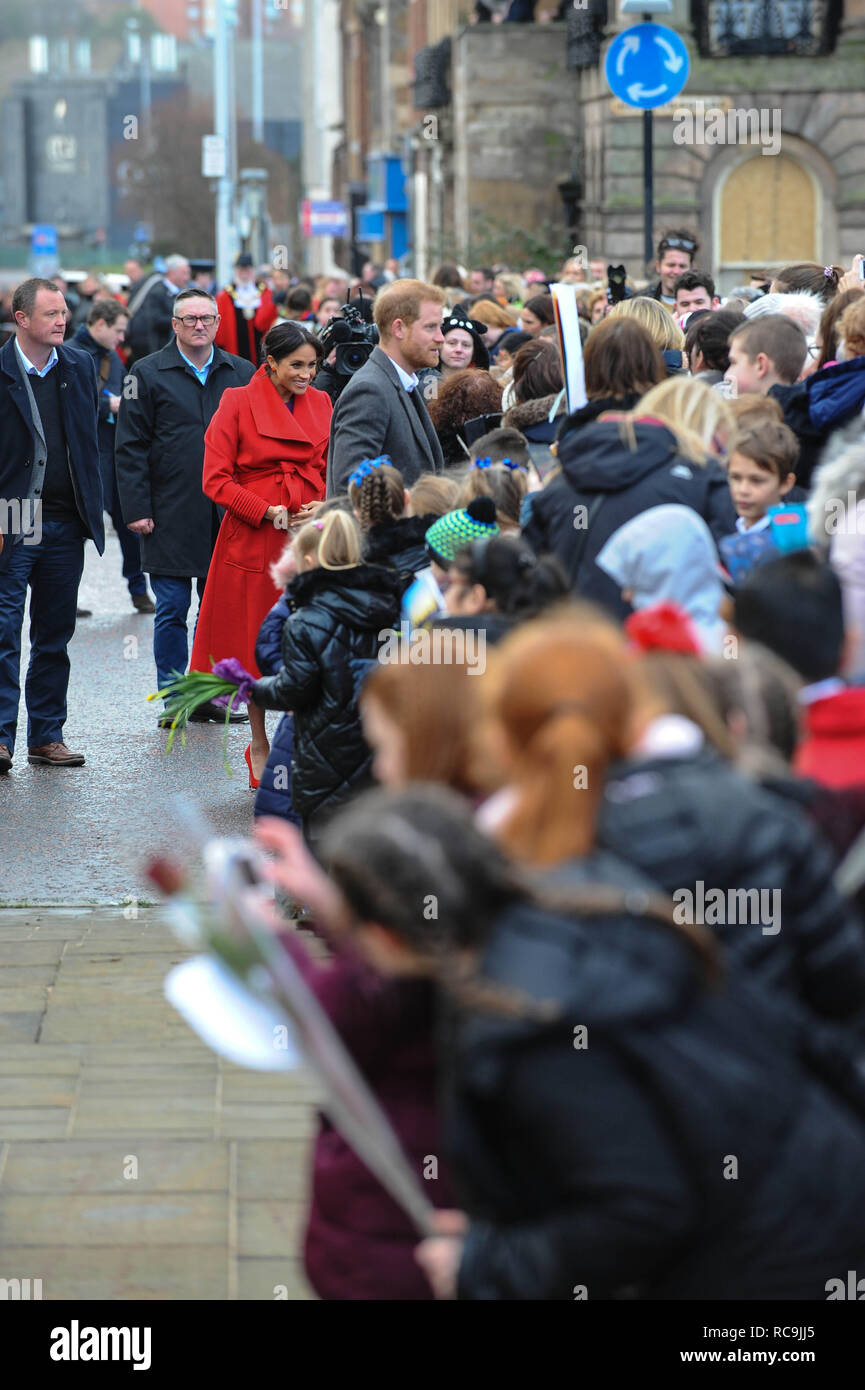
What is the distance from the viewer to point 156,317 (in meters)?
18.5

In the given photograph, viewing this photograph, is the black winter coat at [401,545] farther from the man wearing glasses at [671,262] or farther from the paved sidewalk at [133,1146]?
the man wearing glasses at [671,262]

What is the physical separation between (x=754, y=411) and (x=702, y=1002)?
3.84 meters

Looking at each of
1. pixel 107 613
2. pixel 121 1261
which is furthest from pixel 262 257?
pixel 121 1261

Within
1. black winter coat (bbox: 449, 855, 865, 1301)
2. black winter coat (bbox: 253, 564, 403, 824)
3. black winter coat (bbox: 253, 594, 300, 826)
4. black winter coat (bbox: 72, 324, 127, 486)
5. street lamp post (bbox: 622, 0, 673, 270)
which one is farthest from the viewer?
black winter coat (bbox: 72, 324, 127, 486)

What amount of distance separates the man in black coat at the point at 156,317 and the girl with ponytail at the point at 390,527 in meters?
11.9

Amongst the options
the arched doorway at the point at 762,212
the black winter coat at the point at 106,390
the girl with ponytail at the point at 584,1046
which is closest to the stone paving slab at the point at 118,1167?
the girl with ponytail at the point at 584,1046

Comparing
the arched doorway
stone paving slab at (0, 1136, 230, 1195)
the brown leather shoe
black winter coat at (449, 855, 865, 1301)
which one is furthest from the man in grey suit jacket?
the arched doorway

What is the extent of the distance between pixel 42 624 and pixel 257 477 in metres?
1.11

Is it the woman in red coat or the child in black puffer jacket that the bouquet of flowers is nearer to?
the woman in red coat

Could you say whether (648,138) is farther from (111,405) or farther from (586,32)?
(586,32)

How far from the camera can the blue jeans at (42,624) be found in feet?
28.4

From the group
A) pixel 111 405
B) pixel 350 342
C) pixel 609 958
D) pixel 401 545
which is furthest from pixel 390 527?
pixel 111 405

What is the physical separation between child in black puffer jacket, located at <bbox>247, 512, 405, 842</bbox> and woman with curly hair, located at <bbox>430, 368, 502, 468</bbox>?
2659mm

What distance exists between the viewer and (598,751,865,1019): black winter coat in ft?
8.04
